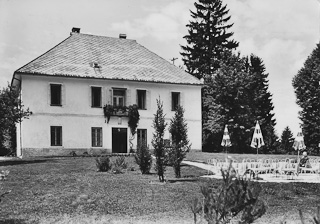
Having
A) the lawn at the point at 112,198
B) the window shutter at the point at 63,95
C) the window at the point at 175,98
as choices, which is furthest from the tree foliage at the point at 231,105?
the lawn at the point at 112,198

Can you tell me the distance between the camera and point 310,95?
4600 cm

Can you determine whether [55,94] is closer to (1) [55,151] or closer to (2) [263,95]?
(1) [55,151]

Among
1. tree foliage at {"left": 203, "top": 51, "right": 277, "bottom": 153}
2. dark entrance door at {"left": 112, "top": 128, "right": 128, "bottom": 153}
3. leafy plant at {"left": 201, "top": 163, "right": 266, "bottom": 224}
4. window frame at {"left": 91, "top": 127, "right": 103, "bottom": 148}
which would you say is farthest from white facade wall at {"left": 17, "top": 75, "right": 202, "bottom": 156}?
leafy plant at {"left": 201, "top": 163, "right": 266, "bottom": 224}

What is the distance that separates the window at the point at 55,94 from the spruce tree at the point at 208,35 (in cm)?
2164

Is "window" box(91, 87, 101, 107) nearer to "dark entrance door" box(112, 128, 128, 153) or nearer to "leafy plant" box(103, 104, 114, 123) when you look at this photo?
"leafy plant" box(103, 104, 114, 123)

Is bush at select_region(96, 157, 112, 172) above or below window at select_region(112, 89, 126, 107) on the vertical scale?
below

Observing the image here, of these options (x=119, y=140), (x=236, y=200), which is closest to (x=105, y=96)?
(x=119, y=140)

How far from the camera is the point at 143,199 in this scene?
44.1ft

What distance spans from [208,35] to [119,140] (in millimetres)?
21582

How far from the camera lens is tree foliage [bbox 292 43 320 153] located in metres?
44.4

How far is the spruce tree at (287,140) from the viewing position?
4617 centimetres

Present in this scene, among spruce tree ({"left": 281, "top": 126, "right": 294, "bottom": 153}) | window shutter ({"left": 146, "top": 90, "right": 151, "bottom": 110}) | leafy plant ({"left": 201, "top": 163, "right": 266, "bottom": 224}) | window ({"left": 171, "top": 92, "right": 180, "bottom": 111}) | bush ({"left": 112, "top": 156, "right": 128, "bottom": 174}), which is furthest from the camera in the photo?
spruce tree ({"left": 281, "top": 126, "right": 294, "bottom": 153})

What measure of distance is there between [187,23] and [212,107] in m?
12.9

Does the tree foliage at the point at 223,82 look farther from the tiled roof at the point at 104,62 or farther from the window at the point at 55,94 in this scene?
the window at the point at 55,94
